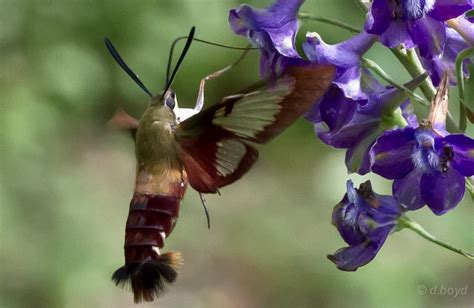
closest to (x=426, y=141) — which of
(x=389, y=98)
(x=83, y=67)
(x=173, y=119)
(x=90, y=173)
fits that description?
(x=389, y=98)

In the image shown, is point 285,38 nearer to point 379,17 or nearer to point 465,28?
point 379,17

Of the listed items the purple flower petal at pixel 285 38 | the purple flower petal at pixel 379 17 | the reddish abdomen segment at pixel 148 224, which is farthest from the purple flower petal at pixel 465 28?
the reddish abdomen segment at pixel 148 224

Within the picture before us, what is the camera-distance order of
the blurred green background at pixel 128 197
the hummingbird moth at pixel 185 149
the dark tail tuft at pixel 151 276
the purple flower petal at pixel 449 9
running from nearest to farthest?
the purple flower petal at pixel 449 9 < the hummingbird moth at pixel 185 149 < the dark tail tuft at pixel 151 276 < the blurred green background at pixel 128 197

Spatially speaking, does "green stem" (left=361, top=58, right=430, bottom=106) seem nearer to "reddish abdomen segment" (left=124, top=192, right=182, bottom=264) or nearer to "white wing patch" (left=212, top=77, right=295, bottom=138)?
"white wing patch" (left=212, top=77, right=295, bottom=138)

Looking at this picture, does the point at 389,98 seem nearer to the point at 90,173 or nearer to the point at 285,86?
the point at 285,86

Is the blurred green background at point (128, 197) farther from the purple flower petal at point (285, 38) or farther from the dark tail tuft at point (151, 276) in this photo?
the purple flower petal at point (285, 38)

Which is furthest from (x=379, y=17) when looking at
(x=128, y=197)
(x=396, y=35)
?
(x=128, y=197)

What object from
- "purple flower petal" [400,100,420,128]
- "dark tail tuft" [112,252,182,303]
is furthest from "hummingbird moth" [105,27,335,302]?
"purple flower petal" [400,100,420,128]
